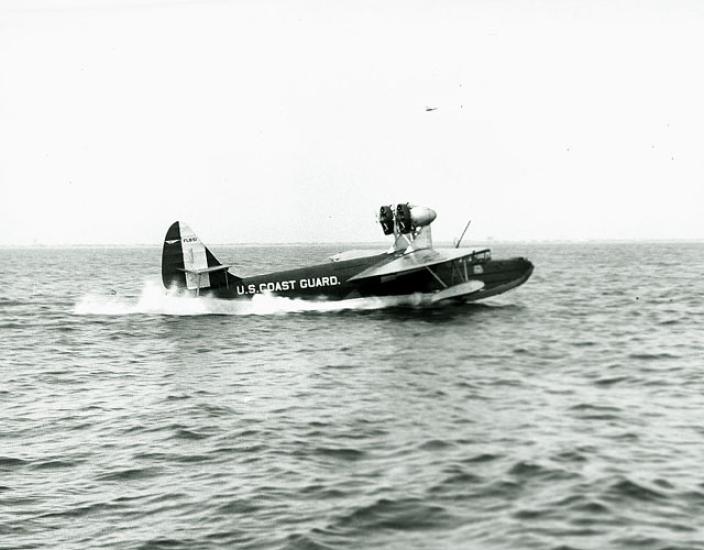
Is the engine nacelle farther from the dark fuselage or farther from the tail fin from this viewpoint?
the tail fin

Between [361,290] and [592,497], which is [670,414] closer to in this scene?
[592,497]

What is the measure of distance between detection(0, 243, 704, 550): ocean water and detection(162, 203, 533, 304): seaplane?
724cm

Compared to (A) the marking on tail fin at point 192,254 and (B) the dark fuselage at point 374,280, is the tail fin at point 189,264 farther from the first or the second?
(B) the dark fuselage at point 374,280

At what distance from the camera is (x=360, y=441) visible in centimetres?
1005

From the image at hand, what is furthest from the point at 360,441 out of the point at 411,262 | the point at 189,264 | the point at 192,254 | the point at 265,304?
the point at 189,264

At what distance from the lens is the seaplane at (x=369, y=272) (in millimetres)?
28500

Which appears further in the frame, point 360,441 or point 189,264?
point 189,264

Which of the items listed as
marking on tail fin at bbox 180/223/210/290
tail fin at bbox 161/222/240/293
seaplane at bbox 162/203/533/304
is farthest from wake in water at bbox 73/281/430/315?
marking on tail fin at bbox 180/223/210/290

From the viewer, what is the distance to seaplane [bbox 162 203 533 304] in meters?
28.5

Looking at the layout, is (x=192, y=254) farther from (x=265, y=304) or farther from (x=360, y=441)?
(x=360, y=441)

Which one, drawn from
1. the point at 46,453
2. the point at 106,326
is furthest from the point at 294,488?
the point at 106,326

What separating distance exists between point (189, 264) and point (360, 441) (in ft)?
65.3

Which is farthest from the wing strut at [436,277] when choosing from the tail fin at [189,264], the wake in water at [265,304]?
the tail fin at [189,264]

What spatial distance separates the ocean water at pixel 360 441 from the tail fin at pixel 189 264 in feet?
25.3
